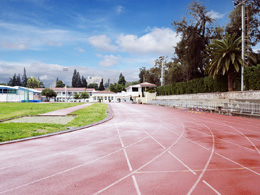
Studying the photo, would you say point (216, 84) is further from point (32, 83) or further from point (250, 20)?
point (32, 83)

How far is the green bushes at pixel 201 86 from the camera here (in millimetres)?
25797

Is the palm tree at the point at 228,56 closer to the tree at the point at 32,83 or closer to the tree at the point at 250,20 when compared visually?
the tree at the point at 250,20

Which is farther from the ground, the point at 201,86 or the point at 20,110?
the point at 201,86

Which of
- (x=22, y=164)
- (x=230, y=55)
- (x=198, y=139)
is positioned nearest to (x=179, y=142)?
(x=198, y=139)

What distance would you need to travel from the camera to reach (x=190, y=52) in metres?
31.9

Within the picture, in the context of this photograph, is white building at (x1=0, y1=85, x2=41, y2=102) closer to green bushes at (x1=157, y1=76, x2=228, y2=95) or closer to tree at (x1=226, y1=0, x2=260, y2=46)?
green bushes at (x1=157, y1=76, x2=228, y2=95)

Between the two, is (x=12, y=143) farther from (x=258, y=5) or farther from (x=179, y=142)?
(x=258, y=5)

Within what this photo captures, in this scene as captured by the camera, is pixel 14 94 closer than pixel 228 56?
No

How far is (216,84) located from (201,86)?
4094 mm

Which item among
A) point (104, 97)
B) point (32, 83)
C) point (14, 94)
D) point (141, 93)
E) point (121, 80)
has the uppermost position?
point (121, 80)

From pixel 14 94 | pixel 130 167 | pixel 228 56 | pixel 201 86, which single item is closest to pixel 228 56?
pixel 228 56

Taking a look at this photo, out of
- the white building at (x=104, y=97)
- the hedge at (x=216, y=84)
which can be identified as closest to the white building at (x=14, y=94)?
the white building at (x=104, y=97)

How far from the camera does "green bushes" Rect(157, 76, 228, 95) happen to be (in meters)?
25.8

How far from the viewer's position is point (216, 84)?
26.2 metres
